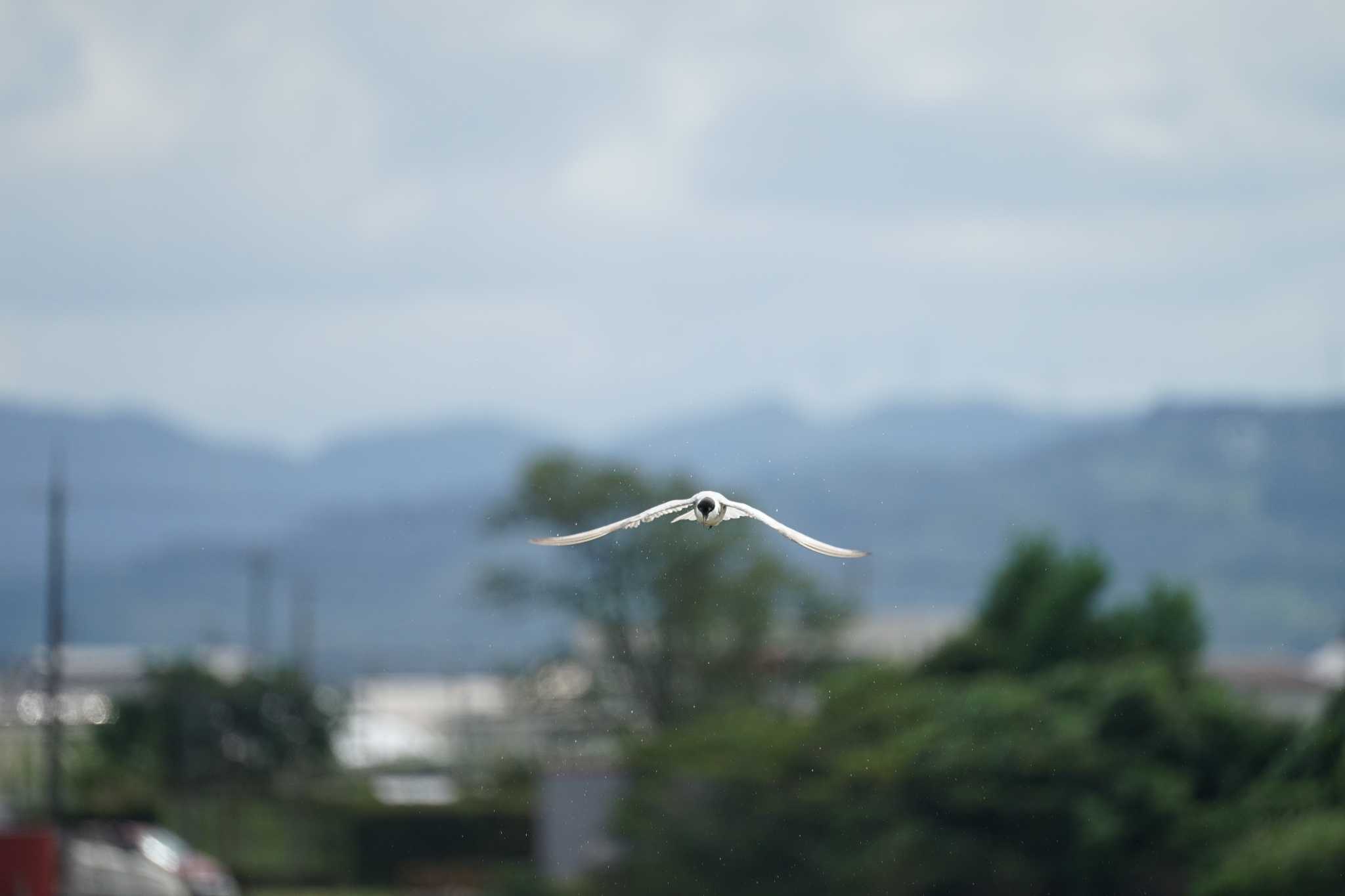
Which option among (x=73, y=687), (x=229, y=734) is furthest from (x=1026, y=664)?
(x=73, y=687)

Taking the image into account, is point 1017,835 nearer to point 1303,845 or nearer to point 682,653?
point 1303,845

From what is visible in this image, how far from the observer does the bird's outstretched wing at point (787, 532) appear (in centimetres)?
1602

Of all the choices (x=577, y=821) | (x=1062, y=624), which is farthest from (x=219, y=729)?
(x=1062, y=624)

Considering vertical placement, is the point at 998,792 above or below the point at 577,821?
above

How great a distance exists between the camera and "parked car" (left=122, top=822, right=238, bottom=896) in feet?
210

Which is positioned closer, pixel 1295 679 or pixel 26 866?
pixel 26 866

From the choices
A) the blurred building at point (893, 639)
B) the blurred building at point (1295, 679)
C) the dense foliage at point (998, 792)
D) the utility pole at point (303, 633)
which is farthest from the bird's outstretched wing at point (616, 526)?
the utility pole at point (303, 633)

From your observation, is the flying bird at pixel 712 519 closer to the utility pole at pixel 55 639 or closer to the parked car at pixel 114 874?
the utility pole at pixel 55 639

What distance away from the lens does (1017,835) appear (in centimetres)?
5319

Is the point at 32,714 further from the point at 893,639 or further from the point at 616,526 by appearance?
A: the point at 616,526

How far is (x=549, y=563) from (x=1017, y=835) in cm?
6371

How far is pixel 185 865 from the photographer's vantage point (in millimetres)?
66000

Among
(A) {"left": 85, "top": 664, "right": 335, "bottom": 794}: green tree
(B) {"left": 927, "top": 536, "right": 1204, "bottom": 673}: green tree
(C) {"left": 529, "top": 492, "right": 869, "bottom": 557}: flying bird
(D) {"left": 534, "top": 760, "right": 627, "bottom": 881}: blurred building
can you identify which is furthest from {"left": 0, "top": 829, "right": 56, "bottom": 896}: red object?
(C) {"left": 529, "top": 492, "right": 869, "bottom": 557}: flying bird

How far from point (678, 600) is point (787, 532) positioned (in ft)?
239
